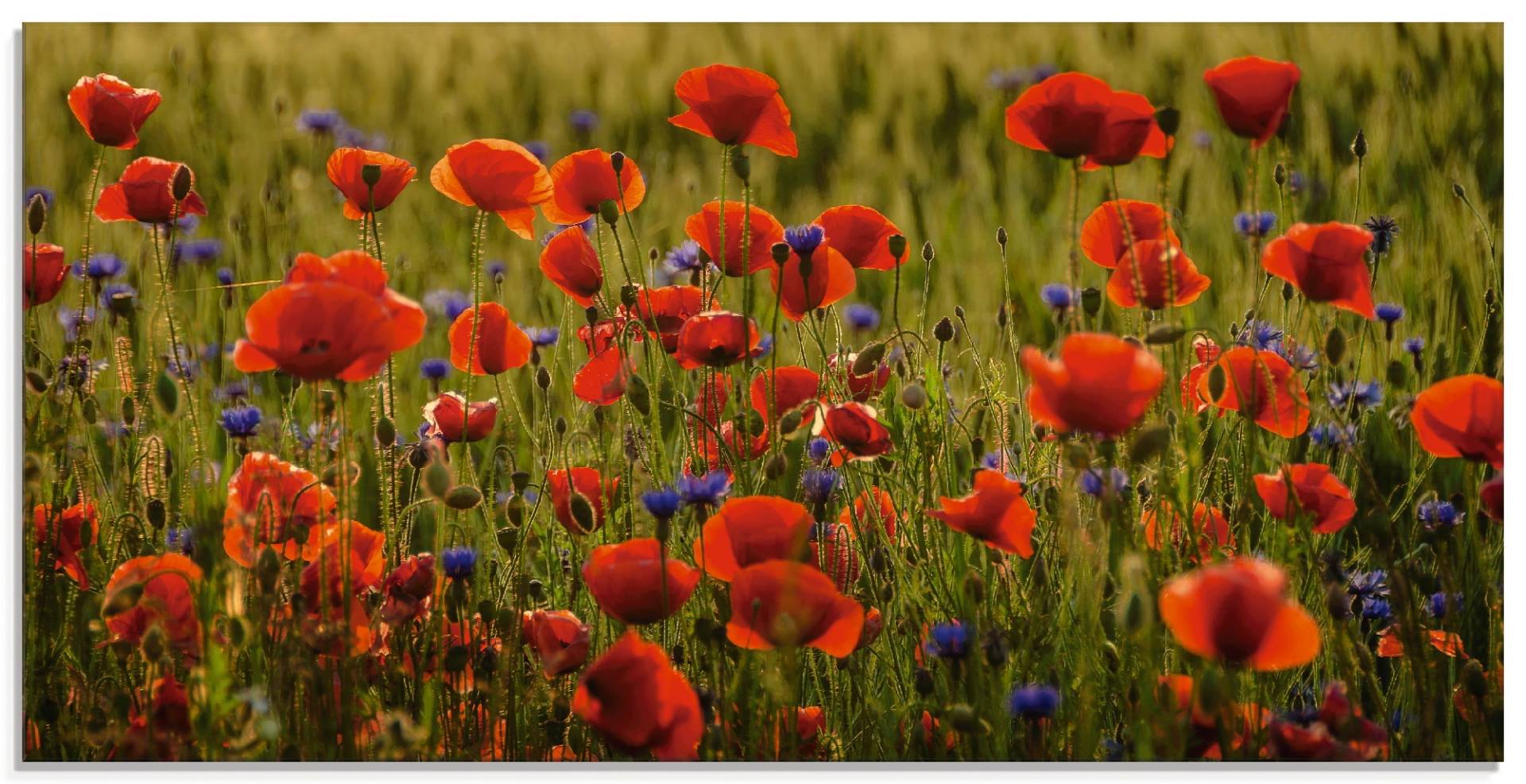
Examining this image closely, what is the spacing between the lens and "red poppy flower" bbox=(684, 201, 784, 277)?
1.57 meters

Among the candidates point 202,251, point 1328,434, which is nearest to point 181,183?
point 202,251

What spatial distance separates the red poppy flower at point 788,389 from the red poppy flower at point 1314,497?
1.47 feet

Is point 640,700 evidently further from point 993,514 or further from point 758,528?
point 993,514

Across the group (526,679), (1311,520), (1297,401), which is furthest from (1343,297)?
(526,679)

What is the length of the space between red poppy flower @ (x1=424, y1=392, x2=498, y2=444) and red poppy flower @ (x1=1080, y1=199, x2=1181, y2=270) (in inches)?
25.0

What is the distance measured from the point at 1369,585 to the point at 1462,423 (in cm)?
20

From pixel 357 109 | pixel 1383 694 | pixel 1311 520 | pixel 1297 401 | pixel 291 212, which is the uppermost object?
pixel 357 109

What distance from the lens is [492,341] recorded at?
1550mm

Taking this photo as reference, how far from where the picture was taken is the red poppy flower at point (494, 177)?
1.54m

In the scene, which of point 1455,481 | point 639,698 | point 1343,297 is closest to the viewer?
point 639,698
